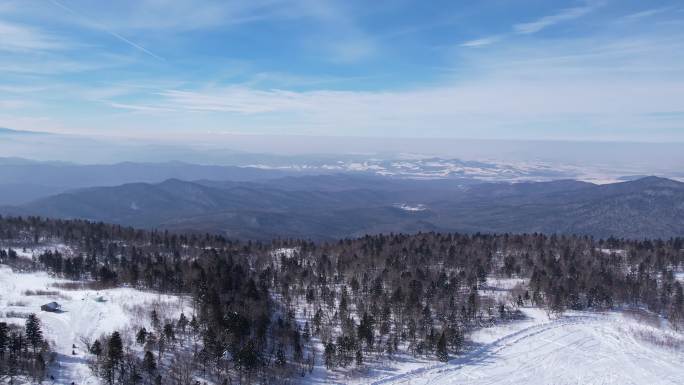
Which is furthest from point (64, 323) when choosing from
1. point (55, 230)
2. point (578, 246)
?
point (578, 246)

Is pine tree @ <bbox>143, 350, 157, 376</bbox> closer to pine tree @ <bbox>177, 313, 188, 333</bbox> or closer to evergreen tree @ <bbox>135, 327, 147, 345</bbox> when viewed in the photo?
evergreen tree @ <bbox>135, 327, 147, 345</bbox>

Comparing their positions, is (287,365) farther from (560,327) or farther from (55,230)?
(55,230)

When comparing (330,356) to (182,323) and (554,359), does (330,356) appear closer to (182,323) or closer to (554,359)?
(182,323)

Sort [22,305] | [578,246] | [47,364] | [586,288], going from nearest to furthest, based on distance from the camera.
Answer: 1. [47,364]
2. [22,305]
3. [586,288]
4. [578,246]

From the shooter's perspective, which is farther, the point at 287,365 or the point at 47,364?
the point at 287,365

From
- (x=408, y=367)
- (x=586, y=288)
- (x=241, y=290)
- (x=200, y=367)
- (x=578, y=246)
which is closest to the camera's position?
(x=200, y=367)

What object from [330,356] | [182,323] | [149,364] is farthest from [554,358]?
[149,364]

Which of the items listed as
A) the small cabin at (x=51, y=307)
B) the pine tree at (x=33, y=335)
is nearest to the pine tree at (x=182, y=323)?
the pine tree at (x=33, y=335)
